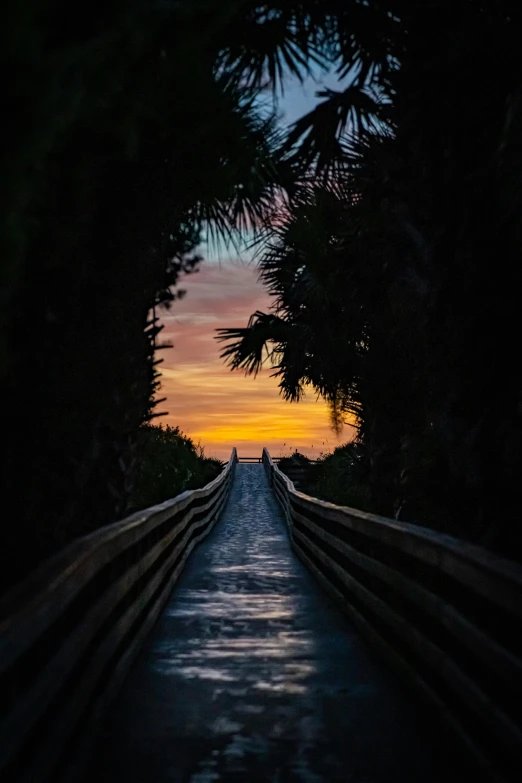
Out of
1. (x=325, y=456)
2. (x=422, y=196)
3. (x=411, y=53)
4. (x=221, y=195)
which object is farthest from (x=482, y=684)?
(x=325, y=456)

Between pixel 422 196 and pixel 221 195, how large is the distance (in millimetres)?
3910

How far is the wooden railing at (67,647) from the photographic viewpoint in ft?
10.9

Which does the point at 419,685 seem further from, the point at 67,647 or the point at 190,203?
the point at 190,203

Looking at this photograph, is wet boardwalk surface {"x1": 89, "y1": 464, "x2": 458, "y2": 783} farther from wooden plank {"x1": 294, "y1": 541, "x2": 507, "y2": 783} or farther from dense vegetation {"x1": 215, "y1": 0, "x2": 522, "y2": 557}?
dense vegetation {"x1": 215, "y1": 0, "x2": 522, "y2": 557}

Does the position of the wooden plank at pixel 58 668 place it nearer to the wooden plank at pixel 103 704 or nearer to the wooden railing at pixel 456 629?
the wooden plank at pixel 103 704

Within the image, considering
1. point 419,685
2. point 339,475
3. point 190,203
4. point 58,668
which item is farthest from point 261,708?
point 339,475

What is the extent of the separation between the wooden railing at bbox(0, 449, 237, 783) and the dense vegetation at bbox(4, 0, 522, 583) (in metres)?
0.54

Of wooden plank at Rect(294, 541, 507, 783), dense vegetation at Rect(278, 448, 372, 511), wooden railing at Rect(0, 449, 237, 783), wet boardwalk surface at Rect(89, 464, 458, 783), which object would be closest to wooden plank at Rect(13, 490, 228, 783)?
wooden railing at Rect(0, 449, 237, 783)

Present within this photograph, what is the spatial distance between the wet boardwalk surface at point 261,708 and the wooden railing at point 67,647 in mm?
231

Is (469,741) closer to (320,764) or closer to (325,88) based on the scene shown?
(320,764)

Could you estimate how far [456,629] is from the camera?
4363mm

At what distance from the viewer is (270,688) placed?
5.63 meters

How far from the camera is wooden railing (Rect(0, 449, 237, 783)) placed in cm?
331

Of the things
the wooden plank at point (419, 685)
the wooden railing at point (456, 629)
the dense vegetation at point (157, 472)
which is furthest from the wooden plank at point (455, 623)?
the dense vegetation at point (157, 472)
